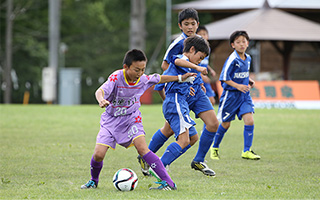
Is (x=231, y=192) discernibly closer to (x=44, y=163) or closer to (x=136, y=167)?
(x=136, y=167)

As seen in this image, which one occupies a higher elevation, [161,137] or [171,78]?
[171,78]

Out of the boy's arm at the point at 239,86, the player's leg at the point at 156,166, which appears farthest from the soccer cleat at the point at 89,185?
the boy's arm at the point at 239,86

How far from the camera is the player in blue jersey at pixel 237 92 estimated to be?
8.84 metres

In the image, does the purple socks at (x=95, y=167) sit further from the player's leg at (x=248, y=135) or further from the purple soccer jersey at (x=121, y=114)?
the player's leg at (x=248, y=135)

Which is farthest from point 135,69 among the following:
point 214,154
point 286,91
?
point 286,91

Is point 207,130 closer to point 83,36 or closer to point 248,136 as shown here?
point 248,136

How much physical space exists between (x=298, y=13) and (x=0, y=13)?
727 inches

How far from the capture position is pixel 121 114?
615 cm

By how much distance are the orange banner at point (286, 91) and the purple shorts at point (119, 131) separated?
592 inches

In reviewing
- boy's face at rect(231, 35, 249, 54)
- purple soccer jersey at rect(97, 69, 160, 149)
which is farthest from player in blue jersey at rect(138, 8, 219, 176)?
boy's face at rect(231, 35, 249, 54)

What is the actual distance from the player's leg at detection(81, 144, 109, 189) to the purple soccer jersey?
0.06 m

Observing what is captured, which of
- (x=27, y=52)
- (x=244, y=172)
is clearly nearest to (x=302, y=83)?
(x=244, y=172)

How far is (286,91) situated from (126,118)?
1570cm

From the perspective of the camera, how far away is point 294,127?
13.9 metres
